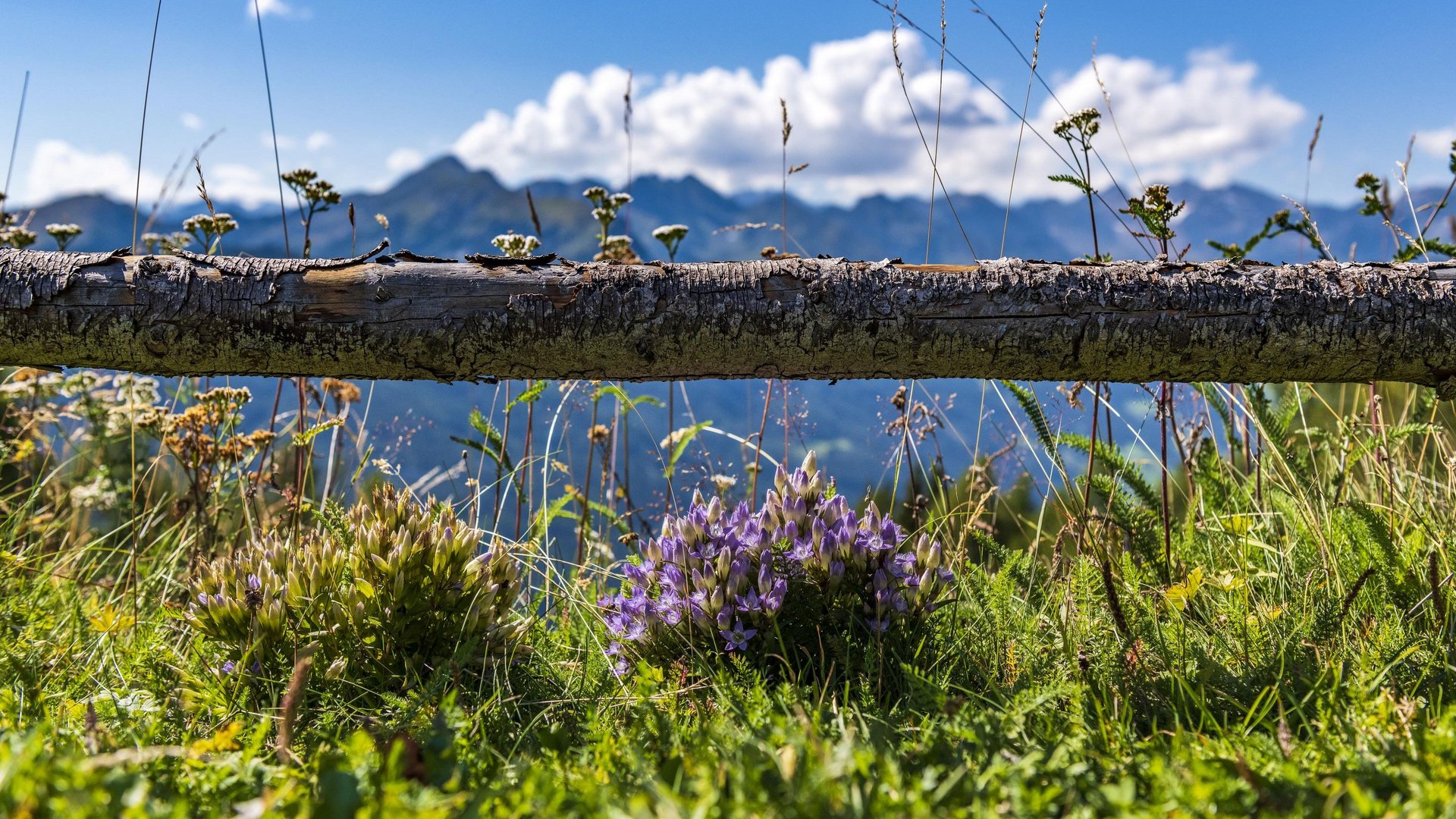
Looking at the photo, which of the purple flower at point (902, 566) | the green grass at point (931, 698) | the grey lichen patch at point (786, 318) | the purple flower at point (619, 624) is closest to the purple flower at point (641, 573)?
the purple flower at point (619, 624)

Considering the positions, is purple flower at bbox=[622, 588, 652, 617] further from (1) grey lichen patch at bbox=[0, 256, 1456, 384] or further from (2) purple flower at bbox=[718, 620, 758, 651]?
(1) grey lichen patch at bbox=[0, 256, 1456, 384]

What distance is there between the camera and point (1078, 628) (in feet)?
8.64

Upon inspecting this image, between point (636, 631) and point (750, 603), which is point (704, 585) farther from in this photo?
point (636, 631)

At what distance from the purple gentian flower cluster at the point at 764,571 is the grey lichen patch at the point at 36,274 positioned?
1.72 meters

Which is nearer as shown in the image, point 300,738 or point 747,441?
point 300,738

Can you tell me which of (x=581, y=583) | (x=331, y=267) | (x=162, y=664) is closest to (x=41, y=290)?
(x=331, y=267)

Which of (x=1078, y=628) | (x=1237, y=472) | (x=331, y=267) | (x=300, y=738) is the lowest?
(x=300, y=738)

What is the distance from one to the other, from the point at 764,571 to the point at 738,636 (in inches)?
→ 7.5

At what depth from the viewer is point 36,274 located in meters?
2.38

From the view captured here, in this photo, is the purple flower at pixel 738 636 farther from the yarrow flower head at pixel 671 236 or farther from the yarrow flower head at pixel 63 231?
the yarrow flower head at pixel 63 231

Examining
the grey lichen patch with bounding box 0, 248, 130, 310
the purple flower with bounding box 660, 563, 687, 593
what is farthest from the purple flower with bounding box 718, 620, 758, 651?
the grey lichen patch with bounding box 0, 248, 130, 310

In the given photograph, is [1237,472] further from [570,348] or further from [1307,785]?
[570,348]

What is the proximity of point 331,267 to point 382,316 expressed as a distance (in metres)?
0.25

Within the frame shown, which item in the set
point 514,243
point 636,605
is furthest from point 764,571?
point 514,243
